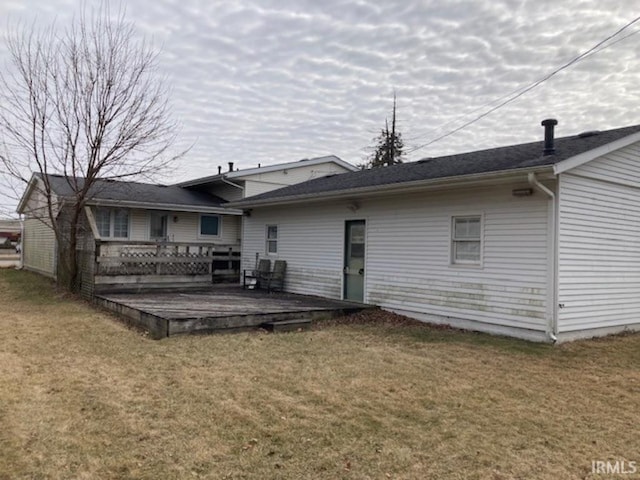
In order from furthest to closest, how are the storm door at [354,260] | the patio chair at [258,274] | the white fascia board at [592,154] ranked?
the patio chair at [258,274] < the storm door at [354,260] < the white fascia board at [592,154]

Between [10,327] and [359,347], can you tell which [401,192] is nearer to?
[359,347]

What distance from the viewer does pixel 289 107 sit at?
17172mm

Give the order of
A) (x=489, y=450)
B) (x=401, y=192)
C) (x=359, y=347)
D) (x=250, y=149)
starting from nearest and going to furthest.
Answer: (x=489, y=450) → (x=359, y=347) → (x=401, y=192) → (x=250, y=149)

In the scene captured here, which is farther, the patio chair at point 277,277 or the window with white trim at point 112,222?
the window with white trim at point 112,222

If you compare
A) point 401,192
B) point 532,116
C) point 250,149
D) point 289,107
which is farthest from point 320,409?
point 250,149

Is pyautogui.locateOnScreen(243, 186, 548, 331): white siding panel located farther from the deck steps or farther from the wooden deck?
the deck steps

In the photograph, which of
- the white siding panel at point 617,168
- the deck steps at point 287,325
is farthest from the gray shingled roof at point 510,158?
the deck steps at point 287,325

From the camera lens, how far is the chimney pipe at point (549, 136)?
27.1 feet

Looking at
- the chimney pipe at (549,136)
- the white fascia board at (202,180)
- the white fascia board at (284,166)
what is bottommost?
the chimney pipe at (549,136)

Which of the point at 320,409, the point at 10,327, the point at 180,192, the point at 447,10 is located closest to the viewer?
the point at 320,409

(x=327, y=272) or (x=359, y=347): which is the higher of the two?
(x=327, y=272)

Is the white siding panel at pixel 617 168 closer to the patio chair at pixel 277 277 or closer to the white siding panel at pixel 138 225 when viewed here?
the patio chair at pixel 277 277

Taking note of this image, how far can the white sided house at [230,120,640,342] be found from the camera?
7.78 meters

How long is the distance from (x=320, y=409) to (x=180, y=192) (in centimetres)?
1660
